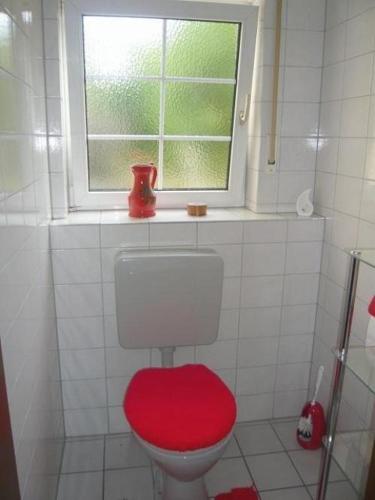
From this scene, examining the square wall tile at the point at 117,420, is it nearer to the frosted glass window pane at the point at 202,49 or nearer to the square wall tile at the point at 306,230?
the square wall tile at the point at 306,230

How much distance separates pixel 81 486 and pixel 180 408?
0.63 m

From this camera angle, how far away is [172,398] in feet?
5.11

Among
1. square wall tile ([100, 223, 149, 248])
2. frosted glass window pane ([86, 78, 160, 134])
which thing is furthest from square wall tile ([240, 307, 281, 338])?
frosted glass window pane ([86, 78, 160, 134])

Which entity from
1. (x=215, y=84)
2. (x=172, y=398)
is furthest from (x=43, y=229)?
(x=215, y=84)

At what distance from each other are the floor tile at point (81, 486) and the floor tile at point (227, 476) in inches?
17.2

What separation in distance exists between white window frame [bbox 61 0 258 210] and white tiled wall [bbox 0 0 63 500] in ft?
0.60

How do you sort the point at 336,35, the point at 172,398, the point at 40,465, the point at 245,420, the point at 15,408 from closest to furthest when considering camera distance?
the point at 15,408
the point at 40,465
the point at 172,398
the point at 336,35
the point at 245,420

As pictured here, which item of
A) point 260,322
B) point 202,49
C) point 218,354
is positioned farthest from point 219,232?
point 202,49

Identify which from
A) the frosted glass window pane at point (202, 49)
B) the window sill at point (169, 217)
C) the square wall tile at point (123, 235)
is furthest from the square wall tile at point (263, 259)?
the frosted glass window pane at point (202, 49)

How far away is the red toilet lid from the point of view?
1392 millimetres

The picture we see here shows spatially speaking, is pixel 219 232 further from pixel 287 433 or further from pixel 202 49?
pixel 287 433

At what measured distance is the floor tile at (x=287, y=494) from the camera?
173 cm

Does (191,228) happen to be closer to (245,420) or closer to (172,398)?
(172,398)

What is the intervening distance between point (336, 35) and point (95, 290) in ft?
4.71
